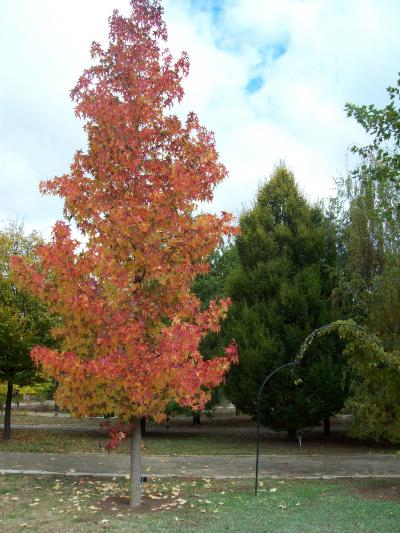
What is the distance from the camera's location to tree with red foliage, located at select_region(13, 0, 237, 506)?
855 cm

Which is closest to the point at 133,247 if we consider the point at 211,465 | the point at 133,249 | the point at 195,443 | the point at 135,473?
the point at 133,249

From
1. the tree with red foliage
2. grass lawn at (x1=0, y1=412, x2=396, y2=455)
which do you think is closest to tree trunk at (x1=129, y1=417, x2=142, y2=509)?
the tree with red foliage

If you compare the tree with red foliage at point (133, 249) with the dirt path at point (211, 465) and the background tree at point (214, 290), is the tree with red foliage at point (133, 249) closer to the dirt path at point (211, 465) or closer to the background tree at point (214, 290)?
the dirt path at point (211, 465)

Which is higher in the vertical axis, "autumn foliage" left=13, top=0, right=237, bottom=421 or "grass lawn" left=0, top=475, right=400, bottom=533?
"autumn foliage" left=13, top=0, right=237, bottom=421

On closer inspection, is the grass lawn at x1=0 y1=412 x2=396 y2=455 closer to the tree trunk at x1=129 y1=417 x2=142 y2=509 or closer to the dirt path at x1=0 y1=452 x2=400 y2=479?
the dirt path at x1=0 y1=452 x2=400 y2=479

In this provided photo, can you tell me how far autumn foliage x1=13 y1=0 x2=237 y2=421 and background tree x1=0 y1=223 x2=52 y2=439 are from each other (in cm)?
907

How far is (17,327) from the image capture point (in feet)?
58.9

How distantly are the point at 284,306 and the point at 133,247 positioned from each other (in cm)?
1075

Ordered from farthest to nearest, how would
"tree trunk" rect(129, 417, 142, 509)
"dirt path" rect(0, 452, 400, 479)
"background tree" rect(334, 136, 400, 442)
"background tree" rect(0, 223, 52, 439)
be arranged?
1. "background tree" rect(0, 223, 52, 439)
2. "background tree" rect(334, 136, 400, 442)
3. "dirt path" rect(0, 452, 400, 479)
4. "tree trunk" rect(129, 417, 142, 509)

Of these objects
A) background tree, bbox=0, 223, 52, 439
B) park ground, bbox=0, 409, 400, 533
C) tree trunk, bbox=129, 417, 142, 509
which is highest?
background tree, bbox=0, 223, 52, 439

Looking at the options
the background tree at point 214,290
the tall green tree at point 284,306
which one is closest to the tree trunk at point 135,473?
the tall green tree at point 284,306

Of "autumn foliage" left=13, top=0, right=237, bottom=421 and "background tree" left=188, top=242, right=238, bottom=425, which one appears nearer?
"autumn foliage" left=13, top=0, right=237, bottom=421

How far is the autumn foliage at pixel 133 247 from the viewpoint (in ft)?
28.0

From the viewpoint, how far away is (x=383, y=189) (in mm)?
18938
